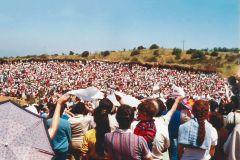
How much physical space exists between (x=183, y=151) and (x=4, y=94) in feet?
80.0

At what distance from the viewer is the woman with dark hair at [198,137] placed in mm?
2952

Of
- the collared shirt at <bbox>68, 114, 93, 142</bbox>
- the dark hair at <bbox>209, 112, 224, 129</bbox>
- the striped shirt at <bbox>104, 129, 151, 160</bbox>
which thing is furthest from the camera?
the collared shirt at <bbox>68, 114, 93, 142</bbox>

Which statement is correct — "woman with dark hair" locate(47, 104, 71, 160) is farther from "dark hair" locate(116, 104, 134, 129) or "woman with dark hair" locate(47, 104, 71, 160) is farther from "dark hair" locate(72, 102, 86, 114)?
"dark hair" locate(116, 104, 134, 129)

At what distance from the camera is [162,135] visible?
310 centimetres

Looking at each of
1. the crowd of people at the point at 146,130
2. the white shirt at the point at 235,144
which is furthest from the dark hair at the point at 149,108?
the white shirt at the point at 235,144

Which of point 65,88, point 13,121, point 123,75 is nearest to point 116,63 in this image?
point 123,75

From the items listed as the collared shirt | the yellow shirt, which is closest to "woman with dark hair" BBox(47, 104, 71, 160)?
the collared shirt

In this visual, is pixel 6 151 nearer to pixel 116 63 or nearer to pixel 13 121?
pixel 13 121

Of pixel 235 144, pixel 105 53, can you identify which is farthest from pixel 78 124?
pixel 105 53

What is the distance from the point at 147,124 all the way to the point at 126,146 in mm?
454

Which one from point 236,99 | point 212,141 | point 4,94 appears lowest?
point 4,94

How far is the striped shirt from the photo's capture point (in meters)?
2.43

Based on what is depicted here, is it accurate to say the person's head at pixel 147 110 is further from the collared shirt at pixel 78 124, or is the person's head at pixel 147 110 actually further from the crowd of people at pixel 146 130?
the collared shirt at pixel 78 124

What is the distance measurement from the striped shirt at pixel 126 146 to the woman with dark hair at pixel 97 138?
421mm
